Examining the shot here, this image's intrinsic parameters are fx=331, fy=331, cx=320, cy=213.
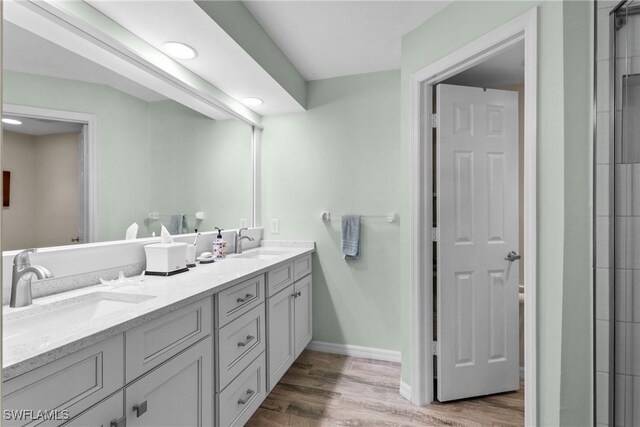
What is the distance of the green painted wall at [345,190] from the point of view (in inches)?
105

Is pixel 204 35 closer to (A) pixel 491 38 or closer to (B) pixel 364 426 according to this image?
(A) pixel 491 38

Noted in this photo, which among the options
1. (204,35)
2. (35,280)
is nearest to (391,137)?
(204,35)

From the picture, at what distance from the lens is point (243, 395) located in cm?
173

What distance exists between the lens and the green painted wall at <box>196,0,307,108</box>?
1607mm

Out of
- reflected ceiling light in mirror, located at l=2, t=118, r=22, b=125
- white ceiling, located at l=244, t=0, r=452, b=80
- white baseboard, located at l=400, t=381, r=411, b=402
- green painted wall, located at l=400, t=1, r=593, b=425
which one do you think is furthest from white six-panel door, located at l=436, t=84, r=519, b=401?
reflected ceiling light in mirror, located at l=2, t=118, r=22, b=125

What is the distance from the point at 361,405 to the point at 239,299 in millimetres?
1095

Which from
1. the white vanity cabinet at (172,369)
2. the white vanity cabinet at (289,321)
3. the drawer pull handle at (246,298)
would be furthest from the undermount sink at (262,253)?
the white vanity cabinet at (172,369)

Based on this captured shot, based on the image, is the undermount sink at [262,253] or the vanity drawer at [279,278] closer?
the vanity drawer at [279,278]

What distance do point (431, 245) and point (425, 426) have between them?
1047 mm

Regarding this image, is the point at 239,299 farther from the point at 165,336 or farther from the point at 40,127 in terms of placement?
the point at 40,127

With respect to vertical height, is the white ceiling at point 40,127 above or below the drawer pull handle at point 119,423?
above

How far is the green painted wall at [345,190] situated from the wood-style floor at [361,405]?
1.36ft

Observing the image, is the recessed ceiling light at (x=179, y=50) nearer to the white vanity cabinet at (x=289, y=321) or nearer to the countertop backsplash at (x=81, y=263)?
the countertop backsplash at (x=81, y=263)

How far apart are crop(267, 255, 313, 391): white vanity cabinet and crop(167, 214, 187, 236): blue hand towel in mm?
662
